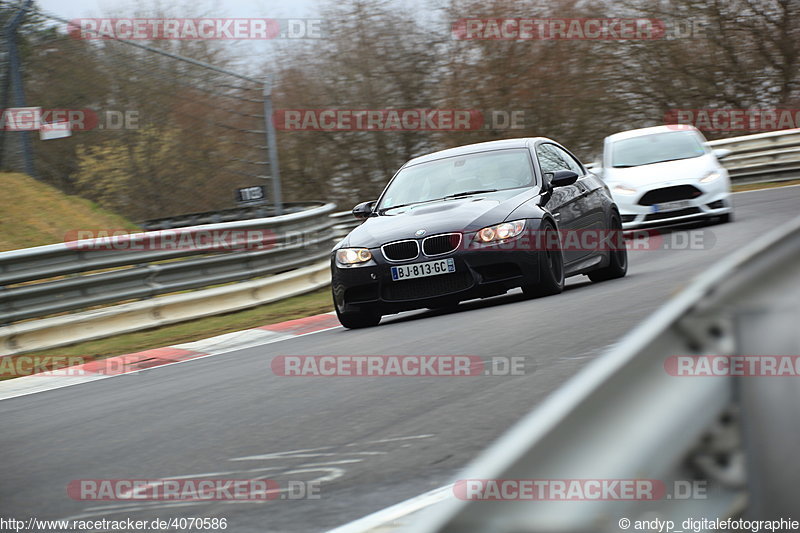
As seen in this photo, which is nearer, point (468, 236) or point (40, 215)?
point (468, 236)

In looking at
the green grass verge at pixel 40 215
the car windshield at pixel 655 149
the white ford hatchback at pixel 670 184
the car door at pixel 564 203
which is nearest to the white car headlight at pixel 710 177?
the white ford hatchback at pixel 670 184

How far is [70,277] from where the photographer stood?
1126 cm

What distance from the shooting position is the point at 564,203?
984 cm

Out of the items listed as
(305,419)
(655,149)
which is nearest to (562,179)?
(305,419)

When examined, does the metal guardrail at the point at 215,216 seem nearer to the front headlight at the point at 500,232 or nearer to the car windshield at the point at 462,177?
the car windshield at the point at 462,177

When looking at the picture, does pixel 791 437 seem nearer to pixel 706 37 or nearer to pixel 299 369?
pixel 299 369

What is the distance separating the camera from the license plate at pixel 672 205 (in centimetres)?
1555

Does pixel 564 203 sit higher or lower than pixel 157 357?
higher

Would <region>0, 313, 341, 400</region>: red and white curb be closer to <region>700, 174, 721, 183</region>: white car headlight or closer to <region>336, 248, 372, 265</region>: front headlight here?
<region>336, 248, 372, 265</region>: front headlight

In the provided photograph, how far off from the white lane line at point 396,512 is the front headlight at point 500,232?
→ 5.29 m

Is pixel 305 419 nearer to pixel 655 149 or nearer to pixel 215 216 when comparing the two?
pixel 655 149

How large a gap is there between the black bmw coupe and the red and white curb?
2.96ft

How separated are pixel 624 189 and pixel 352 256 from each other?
7.76 m

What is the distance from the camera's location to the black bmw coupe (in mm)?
8953
